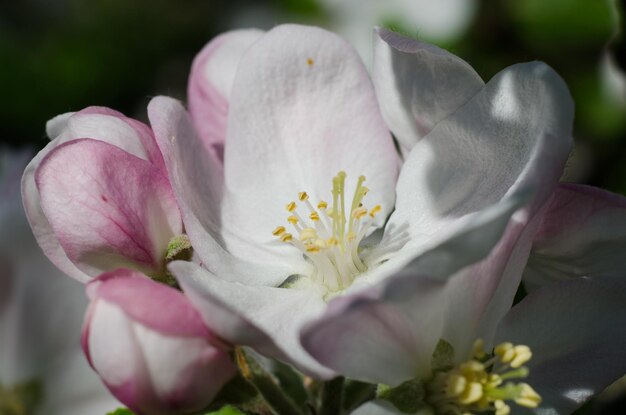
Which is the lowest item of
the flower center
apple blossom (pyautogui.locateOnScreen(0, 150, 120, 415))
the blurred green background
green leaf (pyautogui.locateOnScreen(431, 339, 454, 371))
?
the blurred green background

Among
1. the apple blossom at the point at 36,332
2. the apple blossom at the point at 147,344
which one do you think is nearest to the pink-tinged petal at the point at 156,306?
the apple blossom at the point at 147,344

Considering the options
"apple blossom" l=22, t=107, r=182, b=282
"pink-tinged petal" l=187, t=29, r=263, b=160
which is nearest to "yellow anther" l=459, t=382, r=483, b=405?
"apple blossom" l=22, t=107, r=182, b=282

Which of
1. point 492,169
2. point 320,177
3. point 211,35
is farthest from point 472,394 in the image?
point 211,35

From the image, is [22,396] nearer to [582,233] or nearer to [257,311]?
[257,311]

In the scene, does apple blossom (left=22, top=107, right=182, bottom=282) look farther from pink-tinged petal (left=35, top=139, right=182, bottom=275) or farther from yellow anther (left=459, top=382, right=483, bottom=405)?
yellow anther (left=459, top=382, right=483, bottom=405)

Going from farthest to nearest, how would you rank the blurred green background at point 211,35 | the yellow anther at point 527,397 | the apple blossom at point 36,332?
the blurred green background at point 211,35 < the apple blossom at point 36,332 < the yellow anther at point 527,397

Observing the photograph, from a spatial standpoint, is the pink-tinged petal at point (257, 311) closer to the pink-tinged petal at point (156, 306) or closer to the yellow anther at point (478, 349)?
the pink-tinged petal at point (156, 306)

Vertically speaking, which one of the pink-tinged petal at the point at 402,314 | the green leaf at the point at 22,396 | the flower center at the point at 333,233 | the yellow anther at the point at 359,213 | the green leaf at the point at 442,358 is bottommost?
the green leaf at the point at 22,396
